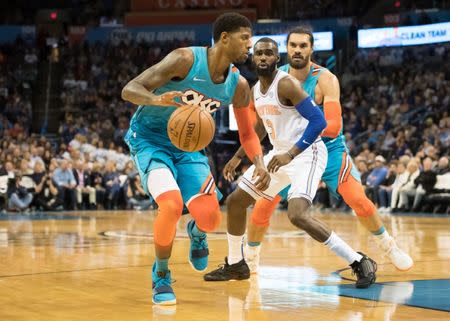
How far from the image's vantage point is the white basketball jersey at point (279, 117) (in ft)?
22.3

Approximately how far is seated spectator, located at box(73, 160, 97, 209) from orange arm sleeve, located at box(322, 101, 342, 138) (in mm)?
13181

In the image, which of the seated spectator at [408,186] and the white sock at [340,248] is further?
the seated spectator at [408,186]

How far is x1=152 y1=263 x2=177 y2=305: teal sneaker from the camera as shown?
5.61 meters

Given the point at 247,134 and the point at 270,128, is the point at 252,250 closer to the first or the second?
the point at 270,128

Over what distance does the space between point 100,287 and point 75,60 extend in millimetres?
22348

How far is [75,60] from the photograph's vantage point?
2800 centimetres

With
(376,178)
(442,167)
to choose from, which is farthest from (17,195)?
(442,167)

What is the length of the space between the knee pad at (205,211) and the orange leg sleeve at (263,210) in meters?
1.32

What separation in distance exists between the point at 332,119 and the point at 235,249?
4.44 feet

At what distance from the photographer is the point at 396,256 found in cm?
706

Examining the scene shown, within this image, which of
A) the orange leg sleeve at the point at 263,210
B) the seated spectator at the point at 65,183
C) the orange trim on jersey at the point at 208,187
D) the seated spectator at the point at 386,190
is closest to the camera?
the orange trim on jersey at the point at 208,187

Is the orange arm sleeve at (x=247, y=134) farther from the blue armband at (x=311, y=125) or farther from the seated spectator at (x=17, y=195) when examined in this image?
the seated spectator at (x=17, y=195)

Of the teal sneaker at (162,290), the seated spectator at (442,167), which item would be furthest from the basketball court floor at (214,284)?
the seated spectator at (442,167)

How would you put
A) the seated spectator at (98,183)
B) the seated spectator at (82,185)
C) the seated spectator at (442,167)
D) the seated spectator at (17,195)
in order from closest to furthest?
the seated spectator at (442,167)
the seated spectator at (17,195)
the seated spectator at (82,185)
the seated spectator at (98,183)
